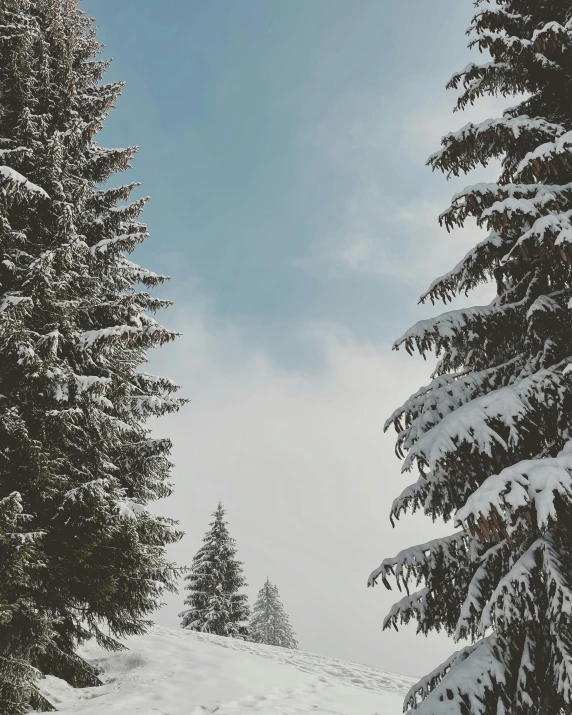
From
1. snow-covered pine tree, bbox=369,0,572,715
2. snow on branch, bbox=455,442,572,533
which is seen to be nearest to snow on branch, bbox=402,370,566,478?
snow-covered pine tree, bbox=369,0,572,715

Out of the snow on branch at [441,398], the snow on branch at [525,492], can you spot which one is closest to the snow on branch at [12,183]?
the snow on branch at [441,398]

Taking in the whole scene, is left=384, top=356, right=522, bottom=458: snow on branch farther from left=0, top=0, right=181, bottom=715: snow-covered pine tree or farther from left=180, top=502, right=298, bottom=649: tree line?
left=180, top=502, right=298, bottom=649: tree line

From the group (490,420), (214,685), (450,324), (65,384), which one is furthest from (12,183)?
(214,685)

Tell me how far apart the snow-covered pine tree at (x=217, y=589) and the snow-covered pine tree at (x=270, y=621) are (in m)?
12.1

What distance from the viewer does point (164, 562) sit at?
9445 millimetres

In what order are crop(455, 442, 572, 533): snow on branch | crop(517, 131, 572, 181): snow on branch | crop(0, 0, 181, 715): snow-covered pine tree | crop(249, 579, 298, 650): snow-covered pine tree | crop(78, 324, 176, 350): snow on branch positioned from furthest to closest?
crop(249, 579, 298, 650): snow-covered pine tree → crop(78, 324, 176, 350): snow on branch → crop(0, 0, 181, 715): snow-covered pine tree → crop(517, 131, 572, 181): snow on branch → crop(455, 442, 572, 533): snow on branch

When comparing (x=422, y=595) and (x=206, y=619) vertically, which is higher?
Result: (x=422, y=595)

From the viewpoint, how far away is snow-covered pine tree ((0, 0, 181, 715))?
6.77 meters

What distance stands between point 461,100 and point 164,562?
9232 millimetres

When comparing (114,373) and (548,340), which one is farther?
(114,373)

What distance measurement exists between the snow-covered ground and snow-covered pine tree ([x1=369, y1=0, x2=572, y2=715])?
12.0 ft

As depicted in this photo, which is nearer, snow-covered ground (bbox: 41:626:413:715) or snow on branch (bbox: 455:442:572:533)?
snow on branch (bbox: 455:442:572:533)

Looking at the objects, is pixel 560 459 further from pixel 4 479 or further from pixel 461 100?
pixel 4 479

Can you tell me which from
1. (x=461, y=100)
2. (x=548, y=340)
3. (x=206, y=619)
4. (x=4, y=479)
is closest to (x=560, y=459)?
(x=548, y=340)
